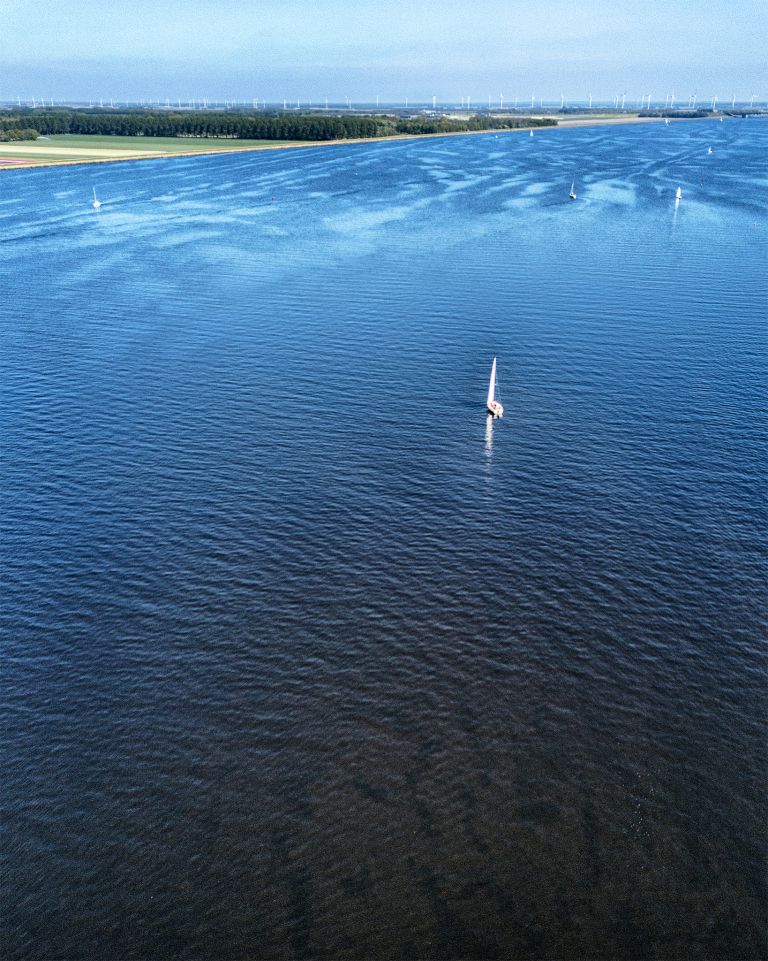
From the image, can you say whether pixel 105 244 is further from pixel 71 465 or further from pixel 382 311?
pixel 71 465

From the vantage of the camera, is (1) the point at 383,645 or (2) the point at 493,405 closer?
(1) the point at 383,645

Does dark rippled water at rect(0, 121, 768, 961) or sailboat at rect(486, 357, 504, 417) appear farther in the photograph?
sailboat at rect(486, 357, 504, 417)

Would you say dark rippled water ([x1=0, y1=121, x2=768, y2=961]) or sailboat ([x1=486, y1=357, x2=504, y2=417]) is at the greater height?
sailboat ([x1=486, y1=357, x2=504, y2=417])

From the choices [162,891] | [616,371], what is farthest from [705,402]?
[162,891]

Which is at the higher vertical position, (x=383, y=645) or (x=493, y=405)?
(x=493, y=405)

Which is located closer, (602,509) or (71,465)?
(602,509)

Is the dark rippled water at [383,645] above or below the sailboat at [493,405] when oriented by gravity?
below

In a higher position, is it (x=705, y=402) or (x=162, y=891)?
(x=705, y=402)

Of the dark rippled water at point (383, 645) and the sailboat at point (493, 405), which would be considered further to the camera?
the sailboat at point (493, 405)
